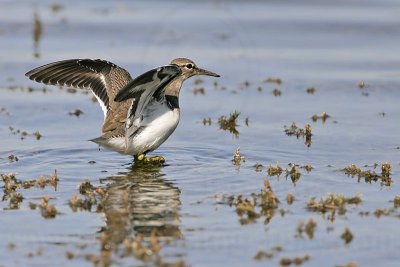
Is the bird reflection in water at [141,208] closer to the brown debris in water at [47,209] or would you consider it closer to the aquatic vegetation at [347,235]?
the brown debris in water at [47,209]

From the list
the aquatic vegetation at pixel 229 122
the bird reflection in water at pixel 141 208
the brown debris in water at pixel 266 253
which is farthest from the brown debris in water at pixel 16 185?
the aquatic vegetation at pixel 229 122

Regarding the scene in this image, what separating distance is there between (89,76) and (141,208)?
311 cm

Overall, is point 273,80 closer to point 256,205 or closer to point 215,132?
point 215,132

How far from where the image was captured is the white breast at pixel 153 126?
9.90 m

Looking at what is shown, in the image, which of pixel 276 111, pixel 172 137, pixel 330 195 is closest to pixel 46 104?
pixel 172 137

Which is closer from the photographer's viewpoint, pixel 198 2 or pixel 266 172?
pixel 266 172

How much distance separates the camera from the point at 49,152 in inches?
411

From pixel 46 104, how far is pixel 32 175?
3385 millimetres

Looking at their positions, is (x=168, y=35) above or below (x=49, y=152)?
above

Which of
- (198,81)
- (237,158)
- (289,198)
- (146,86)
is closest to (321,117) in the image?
(237,158)

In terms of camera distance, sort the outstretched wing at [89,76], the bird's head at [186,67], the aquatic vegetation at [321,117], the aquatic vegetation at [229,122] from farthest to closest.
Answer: the aquatic vegetation at [321,117], the aquatic vegetation at [229,122], the bird's head at [186,67], the outstretched wing at [89,76]

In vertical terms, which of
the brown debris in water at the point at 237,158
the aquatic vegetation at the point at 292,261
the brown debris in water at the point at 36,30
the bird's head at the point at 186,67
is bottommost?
the aquatic vegetation at the point at 292,261

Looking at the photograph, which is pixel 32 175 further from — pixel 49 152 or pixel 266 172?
pixel 266 172

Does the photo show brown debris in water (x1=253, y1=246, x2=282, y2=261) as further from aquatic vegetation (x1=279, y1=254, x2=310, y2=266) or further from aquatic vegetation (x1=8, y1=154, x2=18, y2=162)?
aquatic vegetation (x1=8, y1=154, x2=18, y2=162)
